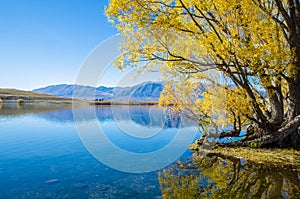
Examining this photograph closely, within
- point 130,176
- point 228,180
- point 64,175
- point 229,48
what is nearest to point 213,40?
point 229,48

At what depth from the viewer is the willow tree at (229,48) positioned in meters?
8.86

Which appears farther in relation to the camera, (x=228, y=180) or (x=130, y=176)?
(x=130, y=176)

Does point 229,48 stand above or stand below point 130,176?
above

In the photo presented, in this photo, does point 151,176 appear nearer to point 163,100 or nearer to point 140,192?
point 140,192

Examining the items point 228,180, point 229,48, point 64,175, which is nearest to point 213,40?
point 229,48

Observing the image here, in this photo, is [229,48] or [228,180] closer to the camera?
[228,180]

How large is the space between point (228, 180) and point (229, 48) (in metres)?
4.50

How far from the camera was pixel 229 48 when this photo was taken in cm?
853

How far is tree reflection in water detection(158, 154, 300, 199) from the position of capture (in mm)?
6840

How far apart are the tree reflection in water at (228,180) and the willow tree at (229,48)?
10.4 ft

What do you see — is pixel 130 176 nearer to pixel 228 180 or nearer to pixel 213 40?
pixel 228 180

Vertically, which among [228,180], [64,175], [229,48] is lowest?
[64,175]

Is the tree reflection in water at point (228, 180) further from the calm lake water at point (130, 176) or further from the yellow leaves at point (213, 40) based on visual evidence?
the yellow leaves at point (213, 40)

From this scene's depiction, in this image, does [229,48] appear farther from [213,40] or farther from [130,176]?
[130,176]
